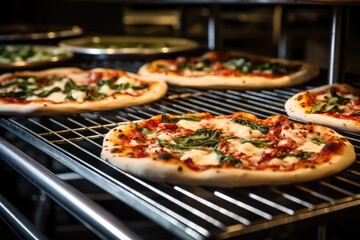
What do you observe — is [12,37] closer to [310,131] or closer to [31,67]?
[31,67]

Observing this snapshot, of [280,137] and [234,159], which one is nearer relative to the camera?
[234,159]

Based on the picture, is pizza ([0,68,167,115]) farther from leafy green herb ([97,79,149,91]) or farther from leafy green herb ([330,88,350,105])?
leafy green herb ([330,88,350,105])

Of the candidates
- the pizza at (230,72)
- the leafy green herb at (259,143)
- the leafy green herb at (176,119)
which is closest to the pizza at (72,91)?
the pizza at (230,72)

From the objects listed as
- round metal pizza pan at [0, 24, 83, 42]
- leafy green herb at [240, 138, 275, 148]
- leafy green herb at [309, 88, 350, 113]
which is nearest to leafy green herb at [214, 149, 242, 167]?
leafy green herb at [240, 138, 275, 148]

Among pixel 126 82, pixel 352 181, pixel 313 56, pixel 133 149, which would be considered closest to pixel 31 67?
pixel 126 82

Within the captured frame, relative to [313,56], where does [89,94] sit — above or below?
above

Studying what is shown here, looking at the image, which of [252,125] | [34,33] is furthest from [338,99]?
[34,33]

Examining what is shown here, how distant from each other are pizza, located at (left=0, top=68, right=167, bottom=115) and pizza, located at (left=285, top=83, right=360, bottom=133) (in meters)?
0.80

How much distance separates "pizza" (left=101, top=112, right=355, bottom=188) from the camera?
6.04ft

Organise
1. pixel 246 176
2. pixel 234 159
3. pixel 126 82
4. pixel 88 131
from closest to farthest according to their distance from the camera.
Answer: pixel 246 176, pixel 234 159, pixel 88 131, pixel 126 82

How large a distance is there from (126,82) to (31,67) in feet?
3.72

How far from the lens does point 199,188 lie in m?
1.86

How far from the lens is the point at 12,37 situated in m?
5.51

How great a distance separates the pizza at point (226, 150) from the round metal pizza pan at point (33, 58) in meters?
2.03
